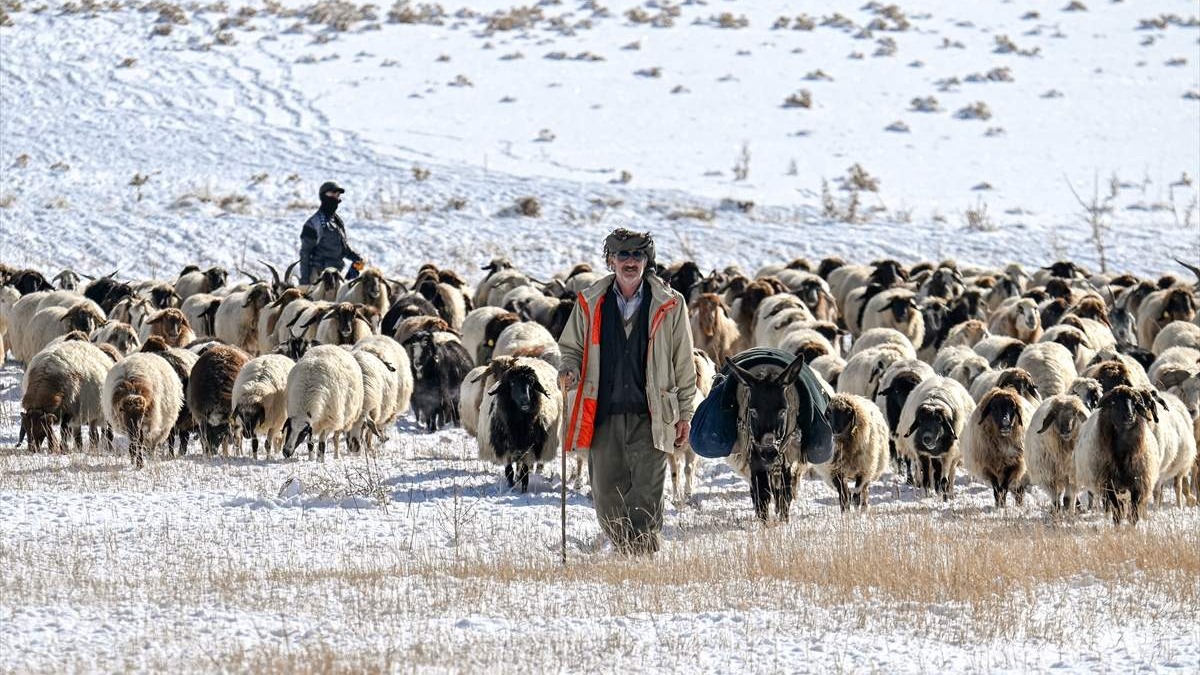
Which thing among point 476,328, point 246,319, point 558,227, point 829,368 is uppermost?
point 829,368

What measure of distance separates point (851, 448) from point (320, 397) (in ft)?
13.6

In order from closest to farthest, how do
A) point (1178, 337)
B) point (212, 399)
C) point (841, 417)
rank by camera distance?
point (841, 417) < point (212, 399) < point (1178, 337)

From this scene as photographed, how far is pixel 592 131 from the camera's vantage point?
40031mm

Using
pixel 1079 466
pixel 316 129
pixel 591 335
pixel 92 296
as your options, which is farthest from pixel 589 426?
pixel 316 129

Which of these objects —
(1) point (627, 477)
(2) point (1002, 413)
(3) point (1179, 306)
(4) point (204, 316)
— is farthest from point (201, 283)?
(1) point (627, 477)

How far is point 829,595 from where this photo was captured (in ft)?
25.1

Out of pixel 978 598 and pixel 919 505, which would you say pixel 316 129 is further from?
pixel 978 598

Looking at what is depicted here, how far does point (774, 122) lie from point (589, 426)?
3422 centimetres

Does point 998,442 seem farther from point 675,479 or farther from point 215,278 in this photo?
point 215,278

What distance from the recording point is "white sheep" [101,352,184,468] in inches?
470

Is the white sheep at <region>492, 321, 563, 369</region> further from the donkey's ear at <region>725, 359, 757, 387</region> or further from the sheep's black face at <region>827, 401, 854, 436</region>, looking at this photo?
the donkey's ear at <region>725, 359, 757, 387</region>

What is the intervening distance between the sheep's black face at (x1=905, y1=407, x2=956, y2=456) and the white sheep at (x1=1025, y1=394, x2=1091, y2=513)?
0.70 metres

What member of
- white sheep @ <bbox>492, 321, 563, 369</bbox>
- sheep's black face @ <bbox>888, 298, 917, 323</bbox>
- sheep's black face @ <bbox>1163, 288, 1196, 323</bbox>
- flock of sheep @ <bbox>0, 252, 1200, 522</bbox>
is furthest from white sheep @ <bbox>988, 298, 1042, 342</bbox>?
white sheep @ <bbox>492, 321, 563, 369</bbox>

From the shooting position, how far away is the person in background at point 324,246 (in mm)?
20469
